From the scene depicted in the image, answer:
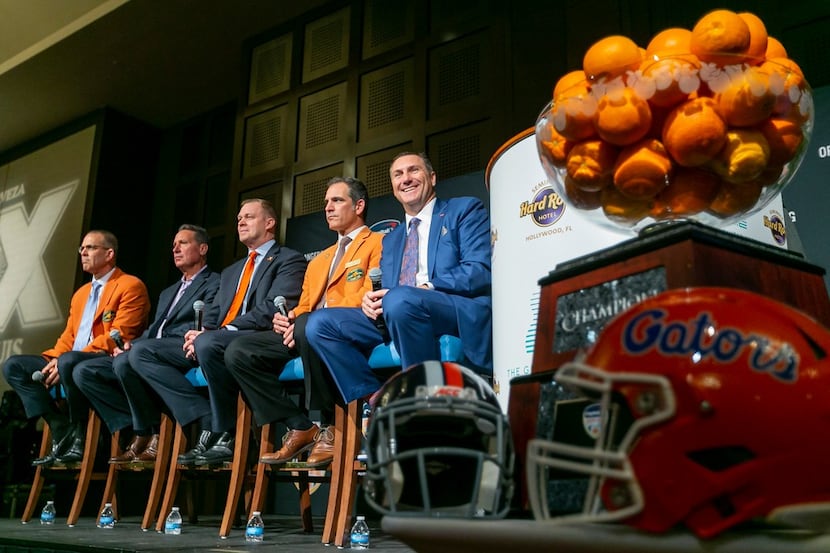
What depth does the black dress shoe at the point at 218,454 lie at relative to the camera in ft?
9.16

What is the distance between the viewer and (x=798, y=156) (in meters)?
1.00

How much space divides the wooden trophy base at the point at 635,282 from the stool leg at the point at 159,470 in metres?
2.50

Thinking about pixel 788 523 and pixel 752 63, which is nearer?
pixel 788 523

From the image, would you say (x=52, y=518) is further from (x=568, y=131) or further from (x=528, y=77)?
(x=568, y=131)

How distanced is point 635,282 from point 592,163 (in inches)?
8.7

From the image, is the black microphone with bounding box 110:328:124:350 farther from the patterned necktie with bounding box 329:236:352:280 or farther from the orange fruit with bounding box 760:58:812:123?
the orange fruit with bounding box 760:58:812:123

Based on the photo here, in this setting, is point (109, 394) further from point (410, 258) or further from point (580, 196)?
point (580, 196)

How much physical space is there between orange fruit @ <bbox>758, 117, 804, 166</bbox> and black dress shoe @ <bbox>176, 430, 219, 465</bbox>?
2.49m

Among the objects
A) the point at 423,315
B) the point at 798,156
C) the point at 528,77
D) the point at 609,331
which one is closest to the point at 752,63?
the point at 798,156

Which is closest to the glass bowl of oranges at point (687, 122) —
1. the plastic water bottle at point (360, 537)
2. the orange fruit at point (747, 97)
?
the orange fruit at point (747, 97)

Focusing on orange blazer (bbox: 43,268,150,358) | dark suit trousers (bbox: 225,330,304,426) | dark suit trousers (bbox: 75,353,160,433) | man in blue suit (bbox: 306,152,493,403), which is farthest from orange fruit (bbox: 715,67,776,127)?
orange blazer (bbox: 43,268,150,358)

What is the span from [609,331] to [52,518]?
12.4ft

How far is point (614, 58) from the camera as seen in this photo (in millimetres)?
917

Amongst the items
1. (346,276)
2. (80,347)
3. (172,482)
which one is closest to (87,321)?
(80,347)
